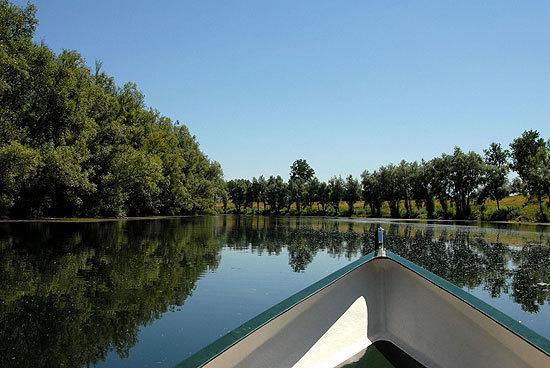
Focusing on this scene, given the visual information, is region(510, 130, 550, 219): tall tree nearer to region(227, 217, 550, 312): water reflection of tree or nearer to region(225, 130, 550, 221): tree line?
region(225, 130, 550, 221): tree line

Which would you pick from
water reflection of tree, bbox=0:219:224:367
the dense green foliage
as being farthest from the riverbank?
water reflection of tree, bbox=0:219:224:367

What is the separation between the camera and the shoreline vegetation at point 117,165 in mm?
38062

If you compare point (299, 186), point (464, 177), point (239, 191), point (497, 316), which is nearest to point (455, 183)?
point (464, 177)

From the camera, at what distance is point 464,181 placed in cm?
8469

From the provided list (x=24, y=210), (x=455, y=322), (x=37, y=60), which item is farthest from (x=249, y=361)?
(x=24, y=210)

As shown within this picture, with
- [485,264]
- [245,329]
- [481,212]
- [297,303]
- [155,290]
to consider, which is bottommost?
[485,264]

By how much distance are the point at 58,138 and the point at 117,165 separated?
29.3 ft

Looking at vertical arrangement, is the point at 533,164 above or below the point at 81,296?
above

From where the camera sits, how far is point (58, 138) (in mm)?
42719

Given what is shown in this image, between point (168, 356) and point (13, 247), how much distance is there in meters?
15.7

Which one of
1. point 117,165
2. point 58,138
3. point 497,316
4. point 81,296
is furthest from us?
point 117,165

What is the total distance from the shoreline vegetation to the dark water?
19509 millimetres

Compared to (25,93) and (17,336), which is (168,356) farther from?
(25,93)

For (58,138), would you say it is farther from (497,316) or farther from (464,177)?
(464,177)
